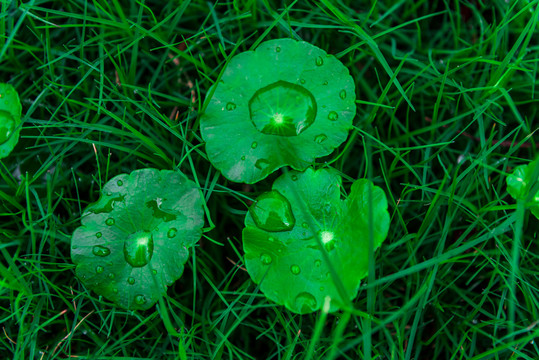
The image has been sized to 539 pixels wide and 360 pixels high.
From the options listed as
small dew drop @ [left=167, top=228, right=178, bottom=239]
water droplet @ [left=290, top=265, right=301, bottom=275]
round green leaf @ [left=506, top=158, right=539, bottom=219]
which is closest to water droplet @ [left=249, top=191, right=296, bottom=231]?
water droplet @ [left=290, top=265, right=301, bottom=275]

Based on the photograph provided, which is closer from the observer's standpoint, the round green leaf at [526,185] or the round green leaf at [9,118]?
the round green leaf at [526,185]

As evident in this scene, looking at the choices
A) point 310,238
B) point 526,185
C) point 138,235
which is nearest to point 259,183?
point 310,238

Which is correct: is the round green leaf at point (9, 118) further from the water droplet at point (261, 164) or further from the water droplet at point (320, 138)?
the water droplet at point (320, 138)

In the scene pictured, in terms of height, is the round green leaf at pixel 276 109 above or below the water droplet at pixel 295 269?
above

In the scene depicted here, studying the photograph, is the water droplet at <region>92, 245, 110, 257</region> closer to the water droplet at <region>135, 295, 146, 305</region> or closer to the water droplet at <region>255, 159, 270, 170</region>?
the water droplet at <region>135, 295, 146, 305</region>

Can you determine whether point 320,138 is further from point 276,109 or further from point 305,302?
point 305,302

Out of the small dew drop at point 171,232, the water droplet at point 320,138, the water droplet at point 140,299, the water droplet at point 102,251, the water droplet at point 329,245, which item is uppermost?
the water droplet at point 320,138

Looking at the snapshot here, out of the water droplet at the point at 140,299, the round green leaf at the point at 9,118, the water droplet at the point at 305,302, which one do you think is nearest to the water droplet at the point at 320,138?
the water droplet at the point at 305,302

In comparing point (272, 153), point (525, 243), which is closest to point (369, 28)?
point (272, 153)
